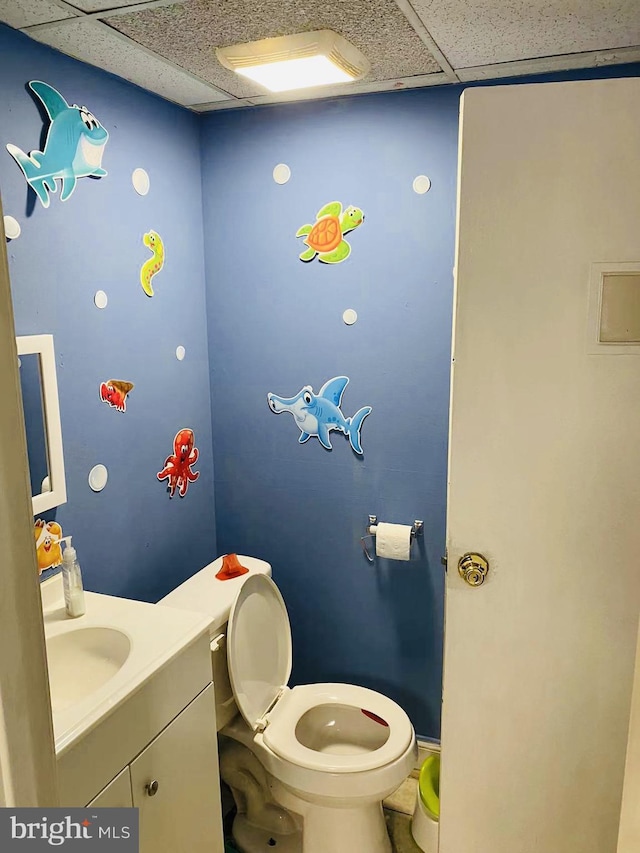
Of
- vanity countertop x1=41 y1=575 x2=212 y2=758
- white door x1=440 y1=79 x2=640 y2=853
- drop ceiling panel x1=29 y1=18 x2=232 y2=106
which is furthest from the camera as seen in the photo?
drop ceiling panel x1=29 y1=18 x2=232 y2=106

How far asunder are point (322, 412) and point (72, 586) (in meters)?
1.01

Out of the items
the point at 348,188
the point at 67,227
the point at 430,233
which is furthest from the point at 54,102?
the point at 430,233

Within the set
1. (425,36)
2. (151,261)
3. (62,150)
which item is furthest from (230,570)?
(425,36)

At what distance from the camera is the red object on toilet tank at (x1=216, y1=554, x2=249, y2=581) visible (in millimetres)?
2139

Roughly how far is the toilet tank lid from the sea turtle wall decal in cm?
108

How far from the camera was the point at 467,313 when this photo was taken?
1.47m

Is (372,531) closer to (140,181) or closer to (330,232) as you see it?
(330,232)

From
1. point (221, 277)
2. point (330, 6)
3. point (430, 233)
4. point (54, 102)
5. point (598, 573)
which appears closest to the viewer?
point (330, 6)

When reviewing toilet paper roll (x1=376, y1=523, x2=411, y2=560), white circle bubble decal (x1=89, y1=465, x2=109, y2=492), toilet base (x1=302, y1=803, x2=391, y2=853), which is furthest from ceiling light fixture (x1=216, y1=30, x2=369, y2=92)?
toilet base (x1=302, y1=803, x2=391, y2=853)

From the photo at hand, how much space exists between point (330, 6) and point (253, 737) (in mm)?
1913

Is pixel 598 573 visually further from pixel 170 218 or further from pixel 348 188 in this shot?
pixel 170 218

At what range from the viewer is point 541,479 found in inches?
58.9

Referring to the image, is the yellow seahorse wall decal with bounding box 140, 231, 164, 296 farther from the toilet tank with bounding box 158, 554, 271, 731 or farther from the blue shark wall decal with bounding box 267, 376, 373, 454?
the toilet tank with bounding box 158, 554, 271, 731

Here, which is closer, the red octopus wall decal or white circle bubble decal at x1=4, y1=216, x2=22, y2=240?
white circle bubble decal at x1=4, y1=216, x2=22, y2=240
